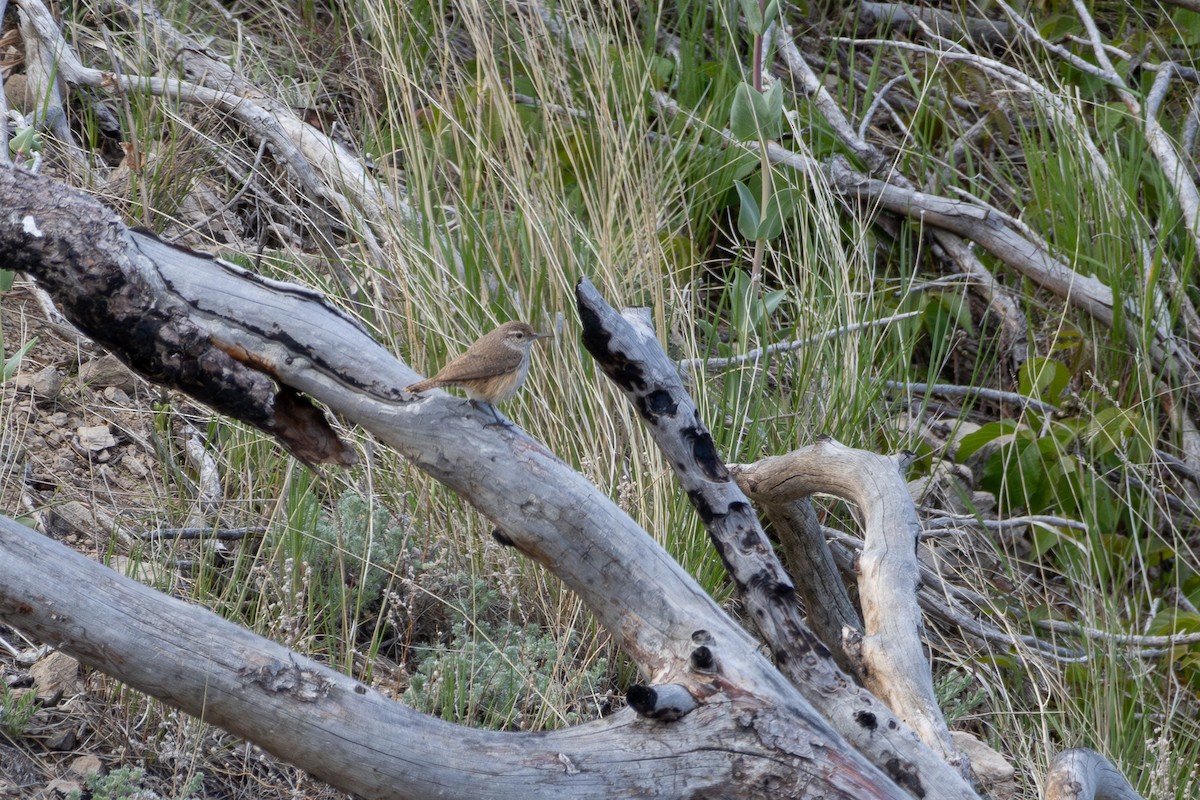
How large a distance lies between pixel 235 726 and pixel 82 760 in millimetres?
976

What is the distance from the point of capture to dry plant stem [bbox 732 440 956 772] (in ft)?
8.09

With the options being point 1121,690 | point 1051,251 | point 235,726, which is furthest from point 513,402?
point 1051,251

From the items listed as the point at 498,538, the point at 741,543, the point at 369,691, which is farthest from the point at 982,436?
the point at 369,691

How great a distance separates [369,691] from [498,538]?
Answer: 0.40 m

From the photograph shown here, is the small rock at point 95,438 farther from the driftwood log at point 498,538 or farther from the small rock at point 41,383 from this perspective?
the driftwood log at point 498,538

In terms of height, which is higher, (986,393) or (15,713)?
(15,713)

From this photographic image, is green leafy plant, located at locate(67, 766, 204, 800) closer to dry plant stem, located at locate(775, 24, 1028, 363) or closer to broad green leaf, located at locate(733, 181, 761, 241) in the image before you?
broad green leaf, located at locate(733, 181, 761, 241)

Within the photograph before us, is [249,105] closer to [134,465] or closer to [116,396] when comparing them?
[116,396]

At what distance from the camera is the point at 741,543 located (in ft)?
8.05

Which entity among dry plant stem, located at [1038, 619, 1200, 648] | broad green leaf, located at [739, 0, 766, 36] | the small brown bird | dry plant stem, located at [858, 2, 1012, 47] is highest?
broad green leaf, located at [739, 0, 766, 36]

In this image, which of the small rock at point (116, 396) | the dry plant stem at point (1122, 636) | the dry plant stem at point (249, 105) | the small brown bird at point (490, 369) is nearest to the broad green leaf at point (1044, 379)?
the dry plant stem at point (1122, 636)

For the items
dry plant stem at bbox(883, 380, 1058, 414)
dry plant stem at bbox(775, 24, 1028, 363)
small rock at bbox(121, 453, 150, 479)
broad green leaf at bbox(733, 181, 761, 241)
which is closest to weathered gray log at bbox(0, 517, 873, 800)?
small rock at bbox(121, 453, 150, 479)


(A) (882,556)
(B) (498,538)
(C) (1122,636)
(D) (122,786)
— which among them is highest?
(B) (498,538)

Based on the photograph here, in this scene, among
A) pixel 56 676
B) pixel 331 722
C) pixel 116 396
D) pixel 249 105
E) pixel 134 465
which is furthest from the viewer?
pixel 249 105
